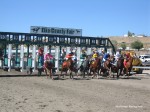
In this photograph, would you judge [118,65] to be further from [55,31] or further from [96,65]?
[55,31]

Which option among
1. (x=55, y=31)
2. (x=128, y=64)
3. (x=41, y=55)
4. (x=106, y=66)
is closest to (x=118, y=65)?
(x=106, y=66)

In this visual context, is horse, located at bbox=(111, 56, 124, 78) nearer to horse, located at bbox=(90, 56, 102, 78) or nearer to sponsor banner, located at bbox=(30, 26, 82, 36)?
horse, located at bbox=(90, 56, 102, 78)

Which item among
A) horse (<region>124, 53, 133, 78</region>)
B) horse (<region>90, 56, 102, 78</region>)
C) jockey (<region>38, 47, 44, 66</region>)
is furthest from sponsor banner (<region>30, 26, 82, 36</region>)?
horse (<region>124, 53, 133, 78</region>)

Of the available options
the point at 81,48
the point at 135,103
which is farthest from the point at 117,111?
the point at 81,48

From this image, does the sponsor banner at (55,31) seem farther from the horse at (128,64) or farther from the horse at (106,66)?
the horse at (128,64)

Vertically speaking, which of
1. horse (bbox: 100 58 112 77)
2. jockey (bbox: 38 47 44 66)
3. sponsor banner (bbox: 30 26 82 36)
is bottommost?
horse (bbox: 100 58 112 77)

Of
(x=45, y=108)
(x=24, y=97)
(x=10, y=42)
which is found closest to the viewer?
(x=45, y=108)

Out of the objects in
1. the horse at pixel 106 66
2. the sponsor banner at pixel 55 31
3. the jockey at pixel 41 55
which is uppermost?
the sponsor banner at pixel 55 31

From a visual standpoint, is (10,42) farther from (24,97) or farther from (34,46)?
(24,97)

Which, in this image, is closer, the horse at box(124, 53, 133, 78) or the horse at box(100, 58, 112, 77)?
the horse at box(100, 58, 112, 77)

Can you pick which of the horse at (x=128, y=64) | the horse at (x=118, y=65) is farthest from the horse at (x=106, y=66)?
the horse at (x=128, y=64)

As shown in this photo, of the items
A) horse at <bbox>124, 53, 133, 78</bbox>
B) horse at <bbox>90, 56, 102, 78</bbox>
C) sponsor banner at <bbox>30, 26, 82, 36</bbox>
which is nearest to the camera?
horse at <bbox>90, 56, 102, 78</bbox>

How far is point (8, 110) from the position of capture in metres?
10.8

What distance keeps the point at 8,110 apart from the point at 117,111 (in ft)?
10.7
